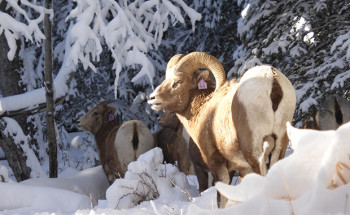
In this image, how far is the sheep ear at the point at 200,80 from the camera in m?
5.22

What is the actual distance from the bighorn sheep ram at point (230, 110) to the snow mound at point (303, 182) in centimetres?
233

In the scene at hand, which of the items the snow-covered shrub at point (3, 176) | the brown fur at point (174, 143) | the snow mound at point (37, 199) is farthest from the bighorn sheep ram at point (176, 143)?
the snow-covered shrub at point (3, 176)

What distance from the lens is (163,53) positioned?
17703 millimetres

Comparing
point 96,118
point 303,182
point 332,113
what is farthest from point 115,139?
point 303,182

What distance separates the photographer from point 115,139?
27.6ft

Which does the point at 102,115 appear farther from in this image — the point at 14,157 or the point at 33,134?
the point at 33,134

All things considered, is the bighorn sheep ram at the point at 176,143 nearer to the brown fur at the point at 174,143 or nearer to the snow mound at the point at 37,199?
A: the brown fur at the point at 174,143

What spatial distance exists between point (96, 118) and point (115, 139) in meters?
1.20

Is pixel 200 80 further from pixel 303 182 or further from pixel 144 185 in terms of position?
pixel 303 182

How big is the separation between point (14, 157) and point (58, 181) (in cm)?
152

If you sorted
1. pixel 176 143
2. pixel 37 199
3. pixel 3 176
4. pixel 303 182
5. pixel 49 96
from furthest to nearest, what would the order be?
pixel 49 96 → pixel 176 143 → pixel 3 176 → pixel 37 199 → pixel 303 182

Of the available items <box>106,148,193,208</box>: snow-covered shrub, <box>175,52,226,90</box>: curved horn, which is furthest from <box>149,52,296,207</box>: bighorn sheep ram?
<box>106,148,193,208</box>: snow-covered shrub

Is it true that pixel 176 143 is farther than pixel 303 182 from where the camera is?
Yes

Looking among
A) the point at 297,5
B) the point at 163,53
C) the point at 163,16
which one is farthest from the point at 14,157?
the point at 163,53
